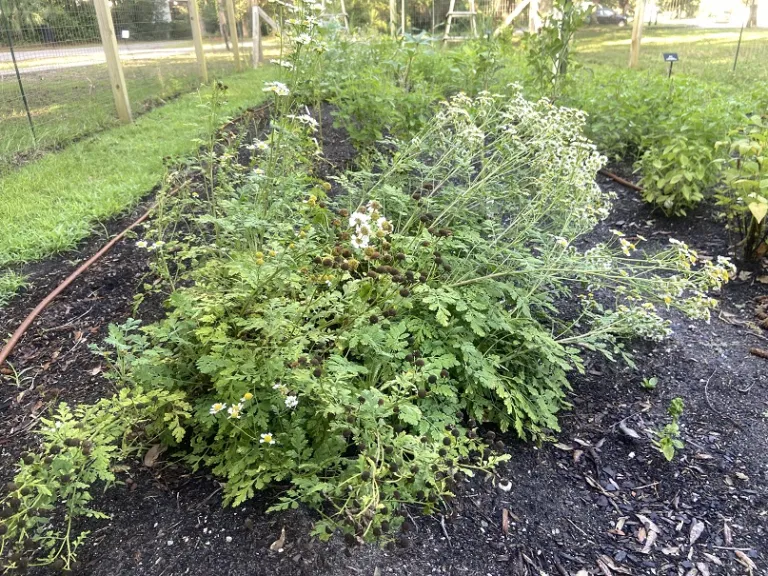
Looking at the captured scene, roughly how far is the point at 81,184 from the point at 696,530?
499 centimetres

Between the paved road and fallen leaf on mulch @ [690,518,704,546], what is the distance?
6.65 metres

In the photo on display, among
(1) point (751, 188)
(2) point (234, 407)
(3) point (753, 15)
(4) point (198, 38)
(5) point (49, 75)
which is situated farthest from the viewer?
(4) point (198, 38)

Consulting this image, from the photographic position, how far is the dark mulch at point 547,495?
1.81m

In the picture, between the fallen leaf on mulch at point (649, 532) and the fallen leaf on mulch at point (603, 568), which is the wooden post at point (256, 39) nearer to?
the fallen leaf on mulch at point (649, 532)

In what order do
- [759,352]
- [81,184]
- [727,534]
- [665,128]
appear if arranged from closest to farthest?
[727,534] < [759,352] < [665,128] < [81,184]

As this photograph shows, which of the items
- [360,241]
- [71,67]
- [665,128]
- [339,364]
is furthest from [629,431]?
[71,67]

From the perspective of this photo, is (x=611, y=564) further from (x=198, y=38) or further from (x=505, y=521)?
(x=198, y=38)

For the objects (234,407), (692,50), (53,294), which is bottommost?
(53,294)

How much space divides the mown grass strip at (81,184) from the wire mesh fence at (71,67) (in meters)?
0.32

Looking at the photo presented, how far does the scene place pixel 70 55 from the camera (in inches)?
253

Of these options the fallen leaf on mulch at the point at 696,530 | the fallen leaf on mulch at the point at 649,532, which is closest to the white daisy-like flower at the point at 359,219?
the fallen leaf on mulch at the point at 649,532

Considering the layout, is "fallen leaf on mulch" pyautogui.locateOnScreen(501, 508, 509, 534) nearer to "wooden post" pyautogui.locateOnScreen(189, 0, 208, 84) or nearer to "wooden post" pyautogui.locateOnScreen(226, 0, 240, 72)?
"wooden post" pyautogui.locateOnScreen(189, 0, 208, 84)

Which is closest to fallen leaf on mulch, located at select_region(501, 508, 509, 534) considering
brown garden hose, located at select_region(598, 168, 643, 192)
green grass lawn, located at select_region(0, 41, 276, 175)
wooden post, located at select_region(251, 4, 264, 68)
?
brown garden hose, located at select_region(598, 168, 643, 192)

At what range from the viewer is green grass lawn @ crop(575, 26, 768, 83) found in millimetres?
8422
